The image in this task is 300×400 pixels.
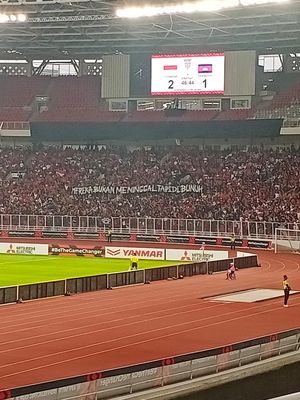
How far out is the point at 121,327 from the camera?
27.4 meters

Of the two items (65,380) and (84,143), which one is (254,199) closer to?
(84,143)

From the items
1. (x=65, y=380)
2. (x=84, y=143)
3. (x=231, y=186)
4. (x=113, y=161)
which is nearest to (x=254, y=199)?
(x=231, y=186)

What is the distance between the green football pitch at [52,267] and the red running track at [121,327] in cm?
606

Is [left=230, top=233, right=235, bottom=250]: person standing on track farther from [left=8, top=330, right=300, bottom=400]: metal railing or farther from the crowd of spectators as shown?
[left=8, top=330, right=300, bottom=400]: metal railing

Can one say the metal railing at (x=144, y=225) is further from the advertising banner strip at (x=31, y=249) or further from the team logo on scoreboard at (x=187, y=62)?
the team logo on scoreboard at (x=187, y=62)

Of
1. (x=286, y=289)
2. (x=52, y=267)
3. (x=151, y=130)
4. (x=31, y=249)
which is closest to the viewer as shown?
(x=286, y=289)

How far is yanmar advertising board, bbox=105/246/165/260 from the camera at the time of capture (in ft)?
173

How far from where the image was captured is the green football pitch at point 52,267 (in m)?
42.1

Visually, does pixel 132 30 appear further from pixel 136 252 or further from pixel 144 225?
pixel 136 252

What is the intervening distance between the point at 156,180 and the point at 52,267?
21.9 metres

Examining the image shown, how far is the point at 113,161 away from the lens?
234 feet

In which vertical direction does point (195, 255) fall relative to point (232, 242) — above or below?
below

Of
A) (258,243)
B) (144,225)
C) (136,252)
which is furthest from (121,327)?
(144,225)

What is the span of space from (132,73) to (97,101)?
15.8 feet
